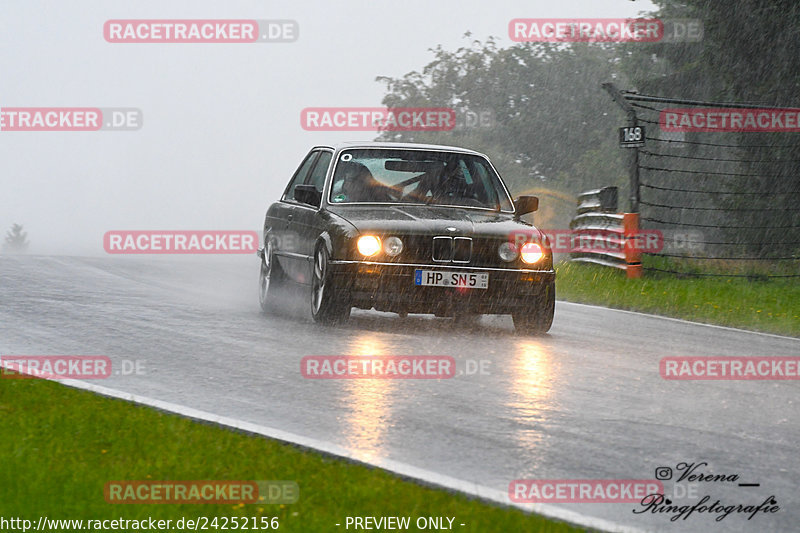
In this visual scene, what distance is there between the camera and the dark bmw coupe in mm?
10641

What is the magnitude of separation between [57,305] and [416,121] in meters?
67.7

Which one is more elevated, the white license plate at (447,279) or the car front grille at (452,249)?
the car front grille at (452,249)

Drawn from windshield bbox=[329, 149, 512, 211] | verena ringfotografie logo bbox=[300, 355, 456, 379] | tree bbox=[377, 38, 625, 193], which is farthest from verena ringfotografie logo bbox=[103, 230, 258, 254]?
tree bbox=[377, 38, 625, 193]

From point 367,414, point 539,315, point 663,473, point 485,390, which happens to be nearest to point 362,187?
point 539,315

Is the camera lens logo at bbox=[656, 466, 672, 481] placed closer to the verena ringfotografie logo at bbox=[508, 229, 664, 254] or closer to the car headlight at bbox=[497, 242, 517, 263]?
the car headlight at bbox=[497, 242, 517, 263]

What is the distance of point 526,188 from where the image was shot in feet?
227

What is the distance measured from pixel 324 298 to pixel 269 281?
217cm

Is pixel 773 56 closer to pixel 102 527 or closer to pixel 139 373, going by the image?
pixel 139 373

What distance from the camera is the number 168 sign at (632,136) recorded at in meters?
18.6

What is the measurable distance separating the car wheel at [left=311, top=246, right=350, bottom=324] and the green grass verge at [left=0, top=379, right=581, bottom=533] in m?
3.77

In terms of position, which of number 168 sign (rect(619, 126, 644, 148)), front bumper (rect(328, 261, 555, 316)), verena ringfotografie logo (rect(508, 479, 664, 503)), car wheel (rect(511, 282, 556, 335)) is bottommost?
verena ringfotografie logo (rect(508, 479, 664, 503))

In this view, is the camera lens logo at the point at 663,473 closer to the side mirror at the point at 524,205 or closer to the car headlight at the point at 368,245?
the car headlight at the point at 368,245

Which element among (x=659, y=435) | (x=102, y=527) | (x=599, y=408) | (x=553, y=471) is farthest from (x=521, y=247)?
(x=102, y=527)

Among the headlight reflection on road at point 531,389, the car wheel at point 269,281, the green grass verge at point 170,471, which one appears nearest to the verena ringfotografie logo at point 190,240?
the car wheel at point 269,281
